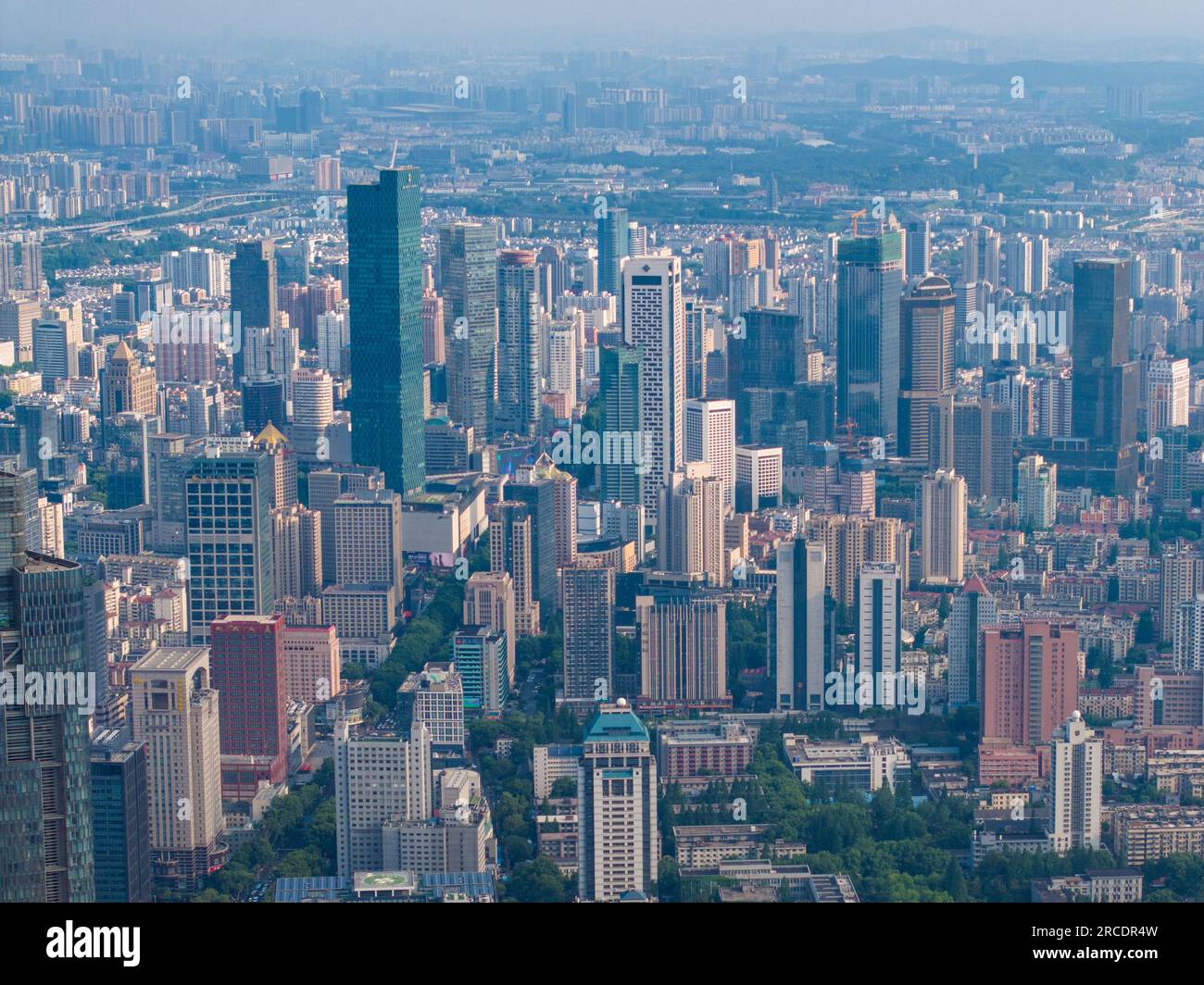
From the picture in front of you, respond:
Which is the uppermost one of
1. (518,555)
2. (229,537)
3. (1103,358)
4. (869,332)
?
(869,332)

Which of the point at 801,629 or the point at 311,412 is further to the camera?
the point at 311,412

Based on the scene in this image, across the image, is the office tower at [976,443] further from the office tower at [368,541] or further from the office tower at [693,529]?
the office tower at [368,541]

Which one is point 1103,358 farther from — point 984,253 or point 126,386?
point 126,386

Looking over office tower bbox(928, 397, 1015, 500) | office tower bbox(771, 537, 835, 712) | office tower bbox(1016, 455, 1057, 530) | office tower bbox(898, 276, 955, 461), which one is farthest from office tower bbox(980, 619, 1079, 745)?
office tower bbox(898, 276, 955, 461)

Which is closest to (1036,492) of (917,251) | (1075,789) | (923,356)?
(923,356)

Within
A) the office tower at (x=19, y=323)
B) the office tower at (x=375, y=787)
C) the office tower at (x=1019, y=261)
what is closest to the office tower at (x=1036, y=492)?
the office tower at (x=1019, y=261)
